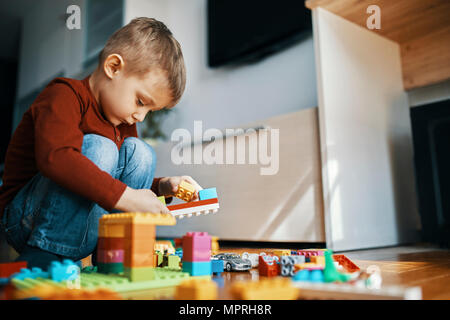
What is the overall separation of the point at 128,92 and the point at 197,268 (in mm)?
370

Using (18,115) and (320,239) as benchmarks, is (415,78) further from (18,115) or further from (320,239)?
(18,115)

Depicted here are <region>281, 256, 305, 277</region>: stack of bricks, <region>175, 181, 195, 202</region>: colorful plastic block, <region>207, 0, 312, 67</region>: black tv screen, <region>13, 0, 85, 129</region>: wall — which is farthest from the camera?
<region>13, 0, 85, 129</region>: wall

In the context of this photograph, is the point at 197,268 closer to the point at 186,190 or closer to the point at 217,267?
the point at 217,267

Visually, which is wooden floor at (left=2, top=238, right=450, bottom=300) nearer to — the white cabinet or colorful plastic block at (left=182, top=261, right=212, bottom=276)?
colorful plastic block at (left=182, top=261, right=212, bottom=276)

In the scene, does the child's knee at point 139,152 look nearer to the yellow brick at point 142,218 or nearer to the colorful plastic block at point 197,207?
the colorful plastic block at point 197,207

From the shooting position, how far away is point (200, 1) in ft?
8.25

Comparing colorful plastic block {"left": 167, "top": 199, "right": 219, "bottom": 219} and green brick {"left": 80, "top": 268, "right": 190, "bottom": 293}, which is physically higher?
colorful plastic block {"left": 167, "top": 199, "right": 219, "bottom": 219}

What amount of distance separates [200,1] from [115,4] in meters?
0.60

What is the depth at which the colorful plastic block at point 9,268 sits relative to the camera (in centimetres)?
54

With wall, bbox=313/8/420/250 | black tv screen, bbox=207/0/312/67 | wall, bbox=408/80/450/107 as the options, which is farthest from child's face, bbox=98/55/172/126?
wall, bbox=408/80/450/107

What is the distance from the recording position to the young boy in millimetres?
564

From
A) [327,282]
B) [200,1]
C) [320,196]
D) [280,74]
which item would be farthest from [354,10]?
[200,1]

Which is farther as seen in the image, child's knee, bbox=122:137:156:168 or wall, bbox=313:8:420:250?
wall, bbox=313:8:420:250

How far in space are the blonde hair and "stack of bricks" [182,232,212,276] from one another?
337mm
